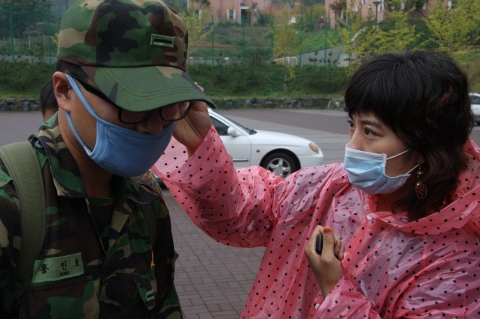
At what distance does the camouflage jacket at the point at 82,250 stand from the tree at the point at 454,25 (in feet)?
93.1

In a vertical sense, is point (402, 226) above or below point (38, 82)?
above

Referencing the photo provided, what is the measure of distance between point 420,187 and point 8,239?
1272mm

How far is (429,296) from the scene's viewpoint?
165 centimetres

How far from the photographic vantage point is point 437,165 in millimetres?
1753

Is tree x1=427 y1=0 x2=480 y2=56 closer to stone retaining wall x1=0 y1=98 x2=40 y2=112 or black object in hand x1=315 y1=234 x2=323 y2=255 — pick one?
stone retaining wall x1=0 y1=98 x2=40 y2=112

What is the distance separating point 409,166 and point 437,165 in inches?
4.1

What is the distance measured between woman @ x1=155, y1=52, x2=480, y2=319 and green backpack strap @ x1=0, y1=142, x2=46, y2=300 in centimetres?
63

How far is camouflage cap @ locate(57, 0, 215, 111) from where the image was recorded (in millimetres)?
1273

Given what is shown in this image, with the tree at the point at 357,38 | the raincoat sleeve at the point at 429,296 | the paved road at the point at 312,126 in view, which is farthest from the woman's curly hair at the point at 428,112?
the tree at the point at 357,38

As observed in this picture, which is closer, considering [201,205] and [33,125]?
[201,205]

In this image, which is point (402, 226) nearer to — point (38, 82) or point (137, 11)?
point (137, 11)

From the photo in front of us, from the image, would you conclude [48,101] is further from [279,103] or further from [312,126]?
[279,103]

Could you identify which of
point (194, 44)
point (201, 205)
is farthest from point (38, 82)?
point (201, 205)

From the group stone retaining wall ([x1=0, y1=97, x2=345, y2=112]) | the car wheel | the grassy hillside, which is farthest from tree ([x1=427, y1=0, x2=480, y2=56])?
the car wheel
